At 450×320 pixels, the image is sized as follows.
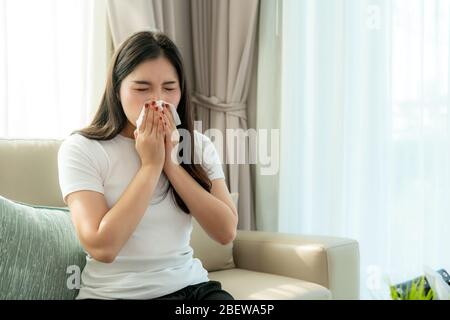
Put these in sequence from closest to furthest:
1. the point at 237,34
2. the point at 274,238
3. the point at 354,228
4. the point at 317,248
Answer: the point at 317,248, the point at 274,238, the point at 354,228, the point at 237,34

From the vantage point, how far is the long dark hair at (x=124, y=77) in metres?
1.47

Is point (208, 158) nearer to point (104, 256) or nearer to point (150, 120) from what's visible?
point (150, 120)

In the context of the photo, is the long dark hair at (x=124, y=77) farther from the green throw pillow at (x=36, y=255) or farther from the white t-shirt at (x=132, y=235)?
the green throw pillow at (x=36, y=255)

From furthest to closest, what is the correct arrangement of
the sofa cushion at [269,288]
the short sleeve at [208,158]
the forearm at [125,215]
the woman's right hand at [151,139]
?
the sofa cushion at [269,288] → the short sleeve at [208,158] → the woman's right hand at [151,139] → the forearm at [125,215]

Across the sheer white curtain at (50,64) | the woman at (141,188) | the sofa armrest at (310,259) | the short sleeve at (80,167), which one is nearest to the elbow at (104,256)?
the woman at (141,188)

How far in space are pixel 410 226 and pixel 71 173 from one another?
1481 millimetres

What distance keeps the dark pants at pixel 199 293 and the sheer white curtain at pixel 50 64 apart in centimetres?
113

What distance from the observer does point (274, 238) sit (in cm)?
209

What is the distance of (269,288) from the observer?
1784mm

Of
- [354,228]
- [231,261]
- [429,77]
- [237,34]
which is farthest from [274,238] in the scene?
[237,34]

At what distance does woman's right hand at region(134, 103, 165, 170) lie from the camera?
142 centimetres

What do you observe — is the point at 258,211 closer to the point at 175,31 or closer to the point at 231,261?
the point at 231,261

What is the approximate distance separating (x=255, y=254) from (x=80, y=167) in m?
0.93

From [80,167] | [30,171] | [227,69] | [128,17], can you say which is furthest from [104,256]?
[227,69]
